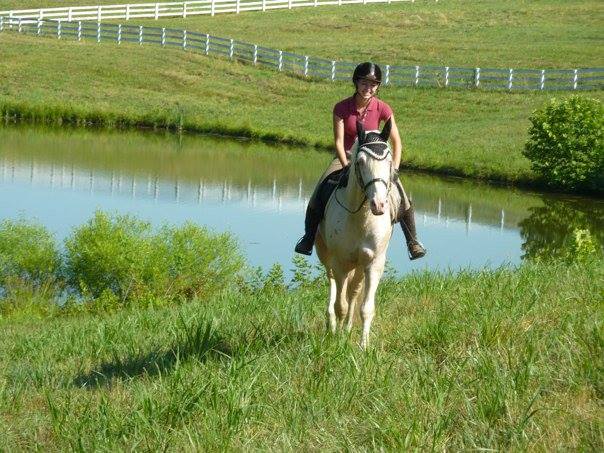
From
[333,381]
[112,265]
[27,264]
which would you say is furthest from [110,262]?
[333,381]

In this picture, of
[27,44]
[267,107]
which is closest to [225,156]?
[267,107]

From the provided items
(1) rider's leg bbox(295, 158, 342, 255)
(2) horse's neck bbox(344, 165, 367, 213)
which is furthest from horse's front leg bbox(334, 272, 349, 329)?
(2) horse's neck bbox(344, 165, 367, 213)

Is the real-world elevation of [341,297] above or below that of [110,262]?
above

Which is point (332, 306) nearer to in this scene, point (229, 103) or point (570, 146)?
point (570, 146)

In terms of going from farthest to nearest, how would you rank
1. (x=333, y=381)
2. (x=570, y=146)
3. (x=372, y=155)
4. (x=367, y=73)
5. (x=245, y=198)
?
(x=570, y=146), (x=245, y=198), (x=367, y=73), (x=372, y=155), (x=333, y=381)

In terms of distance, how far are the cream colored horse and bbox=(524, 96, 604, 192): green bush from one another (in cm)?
2593

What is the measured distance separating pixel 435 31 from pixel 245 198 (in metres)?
49.8

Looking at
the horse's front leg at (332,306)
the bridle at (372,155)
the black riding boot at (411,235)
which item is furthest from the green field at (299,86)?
the bridle at (372,155)

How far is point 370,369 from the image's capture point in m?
7.82

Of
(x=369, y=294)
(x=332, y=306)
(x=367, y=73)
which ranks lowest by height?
(x=332, y=306)

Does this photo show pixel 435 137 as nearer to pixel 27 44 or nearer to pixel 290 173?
pixel 290 173

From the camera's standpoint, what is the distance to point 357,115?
9.95m

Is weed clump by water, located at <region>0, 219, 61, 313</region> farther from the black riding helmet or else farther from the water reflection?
the black riding helmet

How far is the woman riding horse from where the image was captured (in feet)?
32.2
